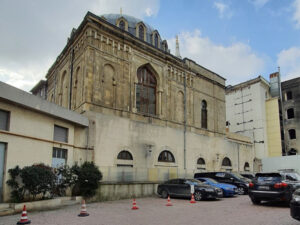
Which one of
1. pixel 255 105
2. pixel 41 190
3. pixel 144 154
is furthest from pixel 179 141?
pixel 255 105

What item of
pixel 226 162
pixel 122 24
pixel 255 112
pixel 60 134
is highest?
pixel 122 24

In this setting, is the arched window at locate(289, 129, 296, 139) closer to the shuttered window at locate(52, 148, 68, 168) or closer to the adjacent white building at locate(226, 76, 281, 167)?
the adjacent white building at locate(226, 76, 281, 167)

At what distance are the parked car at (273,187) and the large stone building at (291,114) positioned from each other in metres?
30.4

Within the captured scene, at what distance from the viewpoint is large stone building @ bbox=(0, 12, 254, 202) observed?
18172 millimetres

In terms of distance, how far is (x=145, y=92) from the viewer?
22.8 m

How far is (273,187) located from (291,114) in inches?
1329

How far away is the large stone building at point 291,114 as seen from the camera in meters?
39.9

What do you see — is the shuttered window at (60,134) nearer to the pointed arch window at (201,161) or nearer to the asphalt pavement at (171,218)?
the asphalt pavement at (171,218)

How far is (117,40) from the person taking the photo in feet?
69.3

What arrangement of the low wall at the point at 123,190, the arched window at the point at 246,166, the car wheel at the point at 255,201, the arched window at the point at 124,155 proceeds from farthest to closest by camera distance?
the arched window at the point at 246,166, the arched window at the point at 124,155, the low wall at the point at 123,190, the car wheel at the point at 255,201

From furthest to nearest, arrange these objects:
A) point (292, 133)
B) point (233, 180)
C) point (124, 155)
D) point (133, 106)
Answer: point (292, 133), point (133, 106), point (233, 180), point (124, 155)

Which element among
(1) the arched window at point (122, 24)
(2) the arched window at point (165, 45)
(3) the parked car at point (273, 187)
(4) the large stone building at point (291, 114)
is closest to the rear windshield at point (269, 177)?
(3) the parked car at point (273, 187)

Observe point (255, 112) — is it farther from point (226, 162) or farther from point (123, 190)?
point (123, 190)

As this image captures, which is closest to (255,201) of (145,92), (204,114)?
(145,92)
